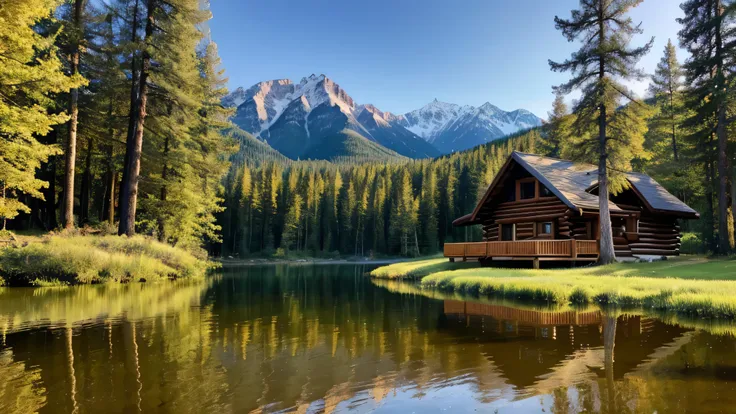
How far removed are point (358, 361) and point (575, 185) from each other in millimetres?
24968

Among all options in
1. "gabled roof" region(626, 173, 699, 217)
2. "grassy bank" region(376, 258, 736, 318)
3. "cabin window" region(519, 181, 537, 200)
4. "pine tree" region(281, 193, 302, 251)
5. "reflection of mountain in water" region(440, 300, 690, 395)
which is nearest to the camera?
"reflection of mountain in water" region(440, 300, 690, 395)

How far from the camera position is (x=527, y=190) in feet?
95.9

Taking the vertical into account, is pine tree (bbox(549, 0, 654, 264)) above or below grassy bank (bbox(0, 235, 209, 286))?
above

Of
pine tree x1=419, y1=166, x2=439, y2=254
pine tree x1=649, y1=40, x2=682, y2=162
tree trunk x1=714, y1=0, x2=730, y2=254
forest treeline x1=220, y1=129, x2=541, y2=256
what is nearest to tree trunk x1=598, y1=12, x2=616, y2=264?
tree trunk x1=714, y1=0, x2=730, y2=254

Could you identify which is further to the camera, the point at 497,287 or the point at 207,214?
the point at 207,214

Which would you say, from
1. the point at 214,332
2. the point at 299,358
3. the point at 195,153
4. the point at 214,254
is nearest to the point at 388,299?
the point at 214,332

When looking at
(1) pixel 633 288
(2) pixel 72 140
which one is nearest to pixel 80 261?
(2) pixel 72 140

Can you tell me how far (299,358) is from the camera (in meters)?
7.66

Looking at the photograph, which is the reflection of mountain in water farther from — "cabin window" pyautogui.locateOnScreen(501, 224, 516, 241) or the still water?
"cabin window" pyautogui.locateOnScreen(501, 224, 516, 241)

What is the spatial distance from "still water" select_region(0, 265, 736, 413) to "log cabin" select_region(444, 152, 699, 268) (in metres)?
13.4

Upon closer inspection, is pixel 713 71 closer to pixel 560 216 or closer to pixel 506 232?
pixel 560 216

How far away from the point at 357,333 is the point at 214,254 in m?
82.6

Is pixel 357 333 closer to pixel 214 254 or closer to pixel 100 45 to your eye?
pixel 100 45

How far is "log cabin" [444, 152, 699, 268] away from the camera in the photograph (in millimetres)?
25328
